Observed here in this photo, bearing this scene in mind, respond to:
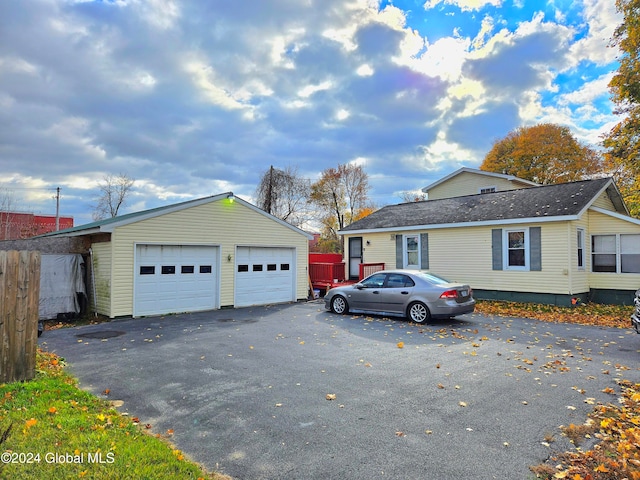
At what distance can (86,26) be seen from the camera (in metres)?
10.7

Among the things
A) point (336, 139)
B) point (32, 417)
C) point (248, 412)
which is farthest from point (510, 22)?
point (32, 417)

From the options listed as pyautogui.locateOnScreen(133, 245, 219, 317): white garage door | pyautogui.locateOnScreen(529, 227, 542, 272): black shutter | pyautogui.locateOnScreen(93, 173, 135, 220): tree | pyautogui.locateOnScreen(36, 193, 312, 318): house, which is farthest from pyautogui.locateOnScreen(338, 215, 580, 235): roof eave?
pyautogui.locateOnScreen(93, 173, 135, 220): tree

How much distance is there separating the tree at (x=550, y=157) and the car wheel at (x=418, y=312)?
29028mm

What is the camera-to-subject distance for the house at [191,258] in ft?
37.6

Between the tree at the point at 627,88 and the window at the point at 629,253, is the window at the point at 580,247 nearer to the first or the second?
the window at the point at 629,253

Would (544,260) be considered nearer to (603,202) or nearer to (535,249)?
(535,249)

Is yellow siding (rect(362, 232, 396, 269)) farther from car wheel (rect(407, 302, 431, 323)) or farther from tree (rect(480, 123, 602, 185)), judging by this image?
Answer: tree (rect(480, 123, 602, 185))

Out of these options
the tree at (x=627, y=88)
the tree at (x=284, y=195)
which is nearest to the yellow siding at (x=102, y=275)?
the tree at (x=284, y=195)

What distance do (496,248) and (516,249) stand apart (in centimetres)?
71

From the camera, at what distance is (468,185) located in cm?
2339

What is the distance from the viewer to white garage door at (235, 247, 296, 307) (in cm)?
1419

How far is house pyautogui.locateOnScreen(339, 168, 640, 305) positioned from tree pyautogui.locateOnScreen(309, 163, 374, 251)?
59.1ft

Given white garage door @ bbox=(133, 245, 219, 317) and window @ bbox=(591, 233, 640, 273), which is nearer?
white garage door @ bbox=(133, 245, 219, 317)

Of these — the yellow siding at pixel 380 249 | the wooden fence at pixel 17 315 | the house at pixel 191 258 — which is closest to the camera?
the wooden fence at pixel 17 315
